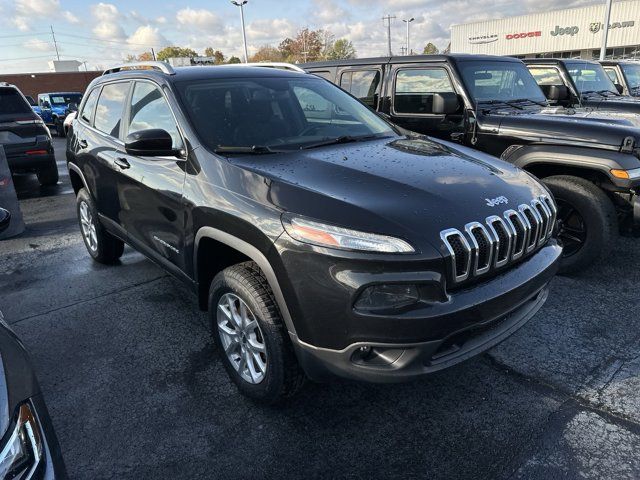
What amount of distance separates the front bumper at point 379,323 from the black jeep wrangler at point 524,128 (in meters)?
2.28

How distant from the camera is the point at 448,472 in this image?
2.23 m

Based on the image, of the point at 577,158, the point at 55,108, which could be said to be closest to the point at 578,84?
the point at 577,158

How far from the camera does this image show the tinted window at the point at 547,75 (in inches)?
305

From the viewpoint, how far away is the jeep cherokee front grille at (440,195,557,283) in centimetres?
218

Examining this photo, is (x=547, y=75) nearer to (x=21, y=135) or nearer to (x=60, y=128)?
(x=21, y=135)

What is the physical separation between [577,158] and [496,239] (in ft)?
7.74

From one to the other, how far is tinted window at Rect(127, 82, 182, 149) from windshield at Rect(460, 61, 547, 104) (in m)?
3.17

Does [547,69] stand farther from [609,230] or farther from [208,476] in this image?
[208,476]

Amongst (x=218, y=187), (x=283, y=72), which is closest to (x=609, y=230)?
(x=283, y=72)

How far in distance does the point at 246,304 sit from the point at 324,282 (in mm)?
597

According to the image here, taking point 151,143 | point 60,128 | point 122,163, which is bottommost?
point 60,128

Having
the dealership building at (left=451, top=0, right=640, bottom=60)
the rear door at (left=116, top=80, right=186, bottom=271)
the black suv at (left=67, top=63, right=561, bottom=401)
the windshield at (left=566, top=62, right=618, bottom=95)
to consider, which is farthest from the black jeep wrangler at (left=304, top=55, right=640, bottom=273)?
the dealership building at (left=451, top=0, right=640, bottom=60)

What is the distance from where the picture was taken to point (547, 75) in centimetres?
788

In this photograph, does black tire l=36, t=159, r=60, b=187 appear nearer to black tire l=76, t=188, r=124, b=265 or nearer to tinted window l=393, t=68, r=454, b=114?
black tire l=76, t=188, r=124, b=265
